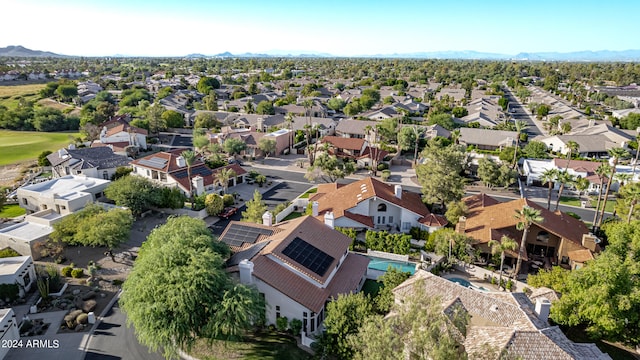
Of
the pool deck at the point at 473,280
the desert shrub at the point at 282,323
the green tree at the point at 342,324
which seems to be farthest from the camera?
the pool deck at the point at 473,280

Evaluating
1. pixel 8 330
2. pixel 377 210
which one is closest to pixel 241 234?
pixel 8 330

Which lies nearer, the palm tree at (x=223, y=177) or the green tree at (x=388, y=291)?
the green tree at (x=388, y=291)

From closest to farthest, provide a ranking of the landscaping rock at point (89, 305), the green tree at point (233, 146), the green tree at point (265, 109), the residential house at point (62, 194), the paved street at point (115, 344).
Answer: the paved street at point (115, 344) < the landscaping rock at point (89, 305) < the residential house at point (62, 194) < the green tree at point (233, 146) < the green tree at point (265, 109)

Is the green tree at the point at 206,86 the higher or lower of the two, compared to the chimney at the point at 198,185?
higher

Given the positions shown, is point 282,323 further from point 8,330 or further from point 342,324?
point 8,330

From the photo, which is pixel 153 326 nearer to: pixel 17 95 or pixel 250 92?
pixel 250 92

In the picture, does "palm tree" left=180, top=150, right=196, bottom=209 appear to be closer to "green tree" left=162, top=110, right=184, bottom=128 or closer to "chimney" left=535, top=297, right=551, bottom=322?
"chimney" left=535, top=297, right=551, bottom=322

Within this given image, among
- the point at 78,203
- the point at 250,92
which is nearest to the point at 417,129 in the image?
the point at 78,203

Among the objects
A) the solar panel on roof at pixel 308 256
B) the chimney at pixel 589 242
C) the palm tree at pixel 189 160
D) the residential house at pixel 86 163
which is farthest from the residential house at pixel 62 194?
the chimney at pixel 589 242

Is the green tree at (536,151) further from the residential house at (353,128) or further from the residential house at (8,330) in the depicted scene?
the residential house at (8,330)
